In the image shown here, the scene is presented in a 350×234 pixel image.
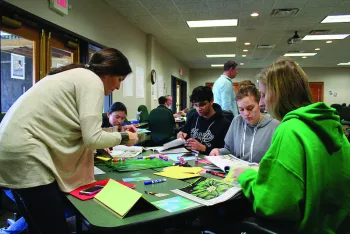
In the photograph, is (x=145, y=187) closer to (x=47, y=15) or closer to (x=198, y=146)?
(x=198, y=146)

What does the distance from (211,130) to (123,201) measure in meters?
1.44

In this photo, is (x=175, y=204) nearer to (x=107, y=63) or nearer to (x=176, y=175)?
(x=176, y=175)

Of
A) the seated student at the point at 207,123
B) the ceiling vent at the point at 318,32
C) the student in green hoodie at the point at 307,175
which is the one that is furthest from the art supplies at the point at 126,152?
A: the ceiling vent at the point at 318,32

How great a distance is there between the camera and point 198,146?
85.8 inches

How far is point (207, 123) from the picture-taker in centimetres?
245

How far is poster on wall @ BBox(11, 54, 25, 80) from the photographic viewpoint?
9.28 feet

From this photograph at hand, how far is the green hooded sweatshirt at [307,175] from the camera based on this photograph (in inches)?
34.2

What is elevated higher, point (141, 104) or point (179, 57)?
point (179, 57)

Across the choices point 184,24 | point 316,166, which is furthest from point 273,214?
point 184,24

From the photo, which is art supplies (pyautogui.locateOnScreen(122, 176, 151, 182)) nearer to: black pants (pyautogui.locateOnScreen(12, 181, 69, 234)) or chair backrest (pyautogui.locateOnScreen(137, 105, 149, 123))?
black pants (pyautogui.locateOnScreen(12, 181, 69, 234))

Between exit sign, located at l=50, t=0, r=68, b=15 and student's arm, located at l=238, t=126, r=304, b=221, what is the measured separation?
3126mm

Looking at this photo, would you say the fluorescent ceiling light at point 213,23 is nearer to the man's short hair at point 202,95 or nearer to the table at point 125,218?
the man's short hair at point 202,95

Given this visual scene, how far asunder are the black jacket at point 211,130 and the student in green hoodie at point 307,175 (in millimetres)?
1336

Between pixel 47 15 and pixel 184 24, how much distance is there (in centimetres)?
321
